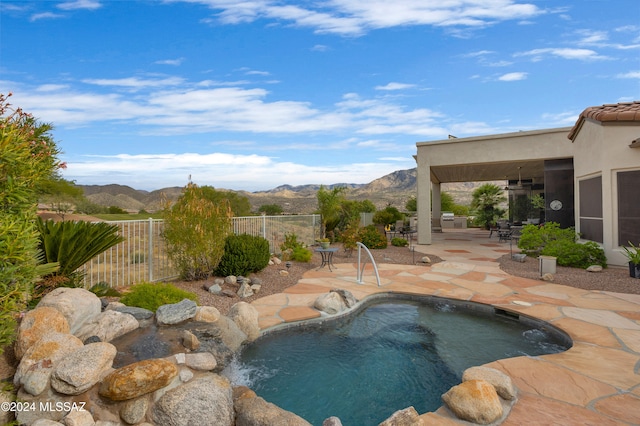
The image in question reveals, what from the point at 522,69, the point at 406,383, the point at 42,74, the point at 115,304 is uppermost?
the point at 522,69

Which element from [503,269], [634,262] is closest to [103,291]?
[503,269]

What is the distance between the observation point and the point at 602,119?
816cm

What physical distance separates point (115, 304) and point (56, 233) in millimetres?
1283

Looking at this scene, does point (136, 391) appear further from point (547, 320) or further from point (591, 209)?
point (591, 209)

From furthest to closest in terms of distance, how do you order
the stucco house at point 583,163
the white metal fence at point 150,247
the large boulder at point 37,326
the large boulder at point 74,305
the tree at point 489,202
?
the tree at point 489,202 < the stucco house at point 583,163 < the white metal fence at point 150,247 < the large boulder at point 74,305 < the large boulder at point 37,326

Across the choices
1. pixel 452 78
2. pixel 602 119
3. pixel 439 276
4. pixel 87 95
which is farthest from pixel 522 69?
pixel 87 95

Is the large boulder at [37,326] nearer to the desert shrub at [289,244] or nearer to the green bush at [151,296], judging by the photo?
the green bush at [151,296]

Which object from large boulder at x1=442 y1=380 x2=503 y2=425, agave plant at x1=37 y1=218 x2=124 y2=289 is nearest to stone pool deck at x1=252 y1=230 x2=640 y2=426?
large boulder at x1=442 y1=380 x2=503 y2=425

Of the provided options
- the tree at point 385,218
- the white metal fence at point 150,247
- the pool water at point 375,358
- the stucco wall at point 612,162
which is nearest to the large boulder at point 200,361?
the pool water at point 375,358

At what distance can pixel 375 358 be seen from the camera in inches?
159

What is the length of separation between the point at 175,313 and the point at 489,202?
24.8 metres

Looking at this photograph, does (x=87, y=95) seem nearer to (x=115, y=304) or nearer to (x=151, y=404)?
(x=115, y=304)

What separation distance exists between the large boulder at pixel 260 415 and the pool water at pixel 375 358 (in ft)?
1.56

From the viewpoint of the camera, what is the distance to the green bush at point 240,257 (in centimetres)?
725
